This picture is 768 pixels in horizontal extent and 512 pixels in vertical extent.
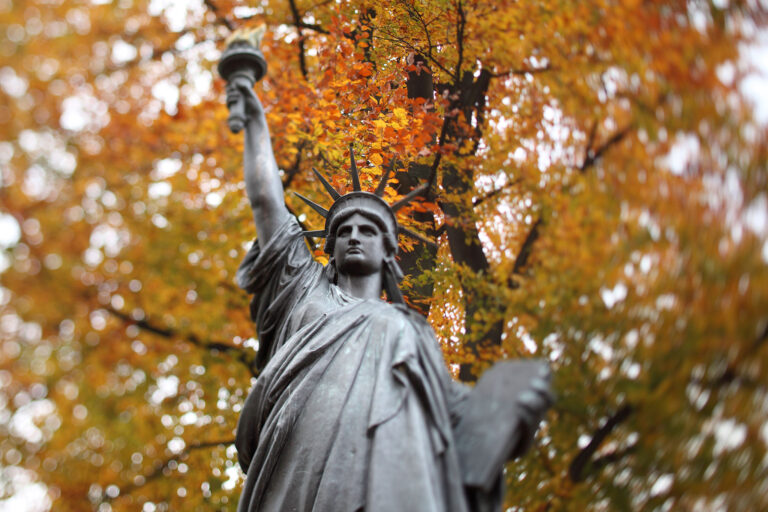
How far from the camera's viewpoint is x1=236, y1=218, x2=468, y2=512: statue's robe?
409cm

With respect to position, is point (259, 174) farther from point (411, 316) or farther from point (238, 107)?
point (411, 316)

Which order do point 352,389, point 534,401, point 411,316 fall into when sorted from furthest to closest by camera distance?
point 411,316
point 352,389
point 534,401

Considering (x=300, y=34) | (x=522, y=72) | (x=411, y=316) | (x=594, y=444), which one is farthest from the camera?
(x=300, y=34)

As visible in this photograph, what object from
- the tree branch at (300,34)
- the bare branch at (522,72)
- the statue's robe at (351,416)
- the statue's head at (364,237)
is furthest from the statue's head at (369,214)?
the tree branch at (300,34)

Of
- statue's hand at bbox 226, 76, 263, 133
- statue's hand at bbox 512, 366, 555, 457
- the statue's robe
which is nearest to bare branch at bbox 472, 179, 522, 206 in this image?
statue's hand at bbox 226, 76, 263, 133

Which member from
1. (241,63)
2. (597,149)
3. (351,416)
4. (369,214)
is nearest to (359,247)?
(369,214)

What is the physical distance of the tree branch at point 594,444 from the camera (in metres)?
6.47

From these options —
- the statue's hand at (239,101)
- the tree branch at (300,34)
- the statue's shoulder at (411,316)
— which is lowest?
the statue's shoulder at (411,316)

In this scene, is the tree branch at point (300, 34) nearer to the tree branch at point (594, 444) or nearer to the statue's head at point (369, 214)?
the statue's head at point (369, 214)

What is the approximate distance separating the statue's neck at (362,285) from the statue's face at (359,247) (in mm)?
35

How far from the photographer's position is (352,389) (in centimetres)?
466

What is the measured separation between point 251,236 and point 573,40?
A: 5.03 m

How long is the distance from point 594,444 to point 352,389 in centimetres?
283

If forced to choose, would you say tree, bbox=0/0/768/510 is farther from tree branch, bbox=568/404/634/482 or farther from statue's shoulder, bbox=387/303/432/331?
Answer: statue's shoulder, bbox=387/303/432/331
